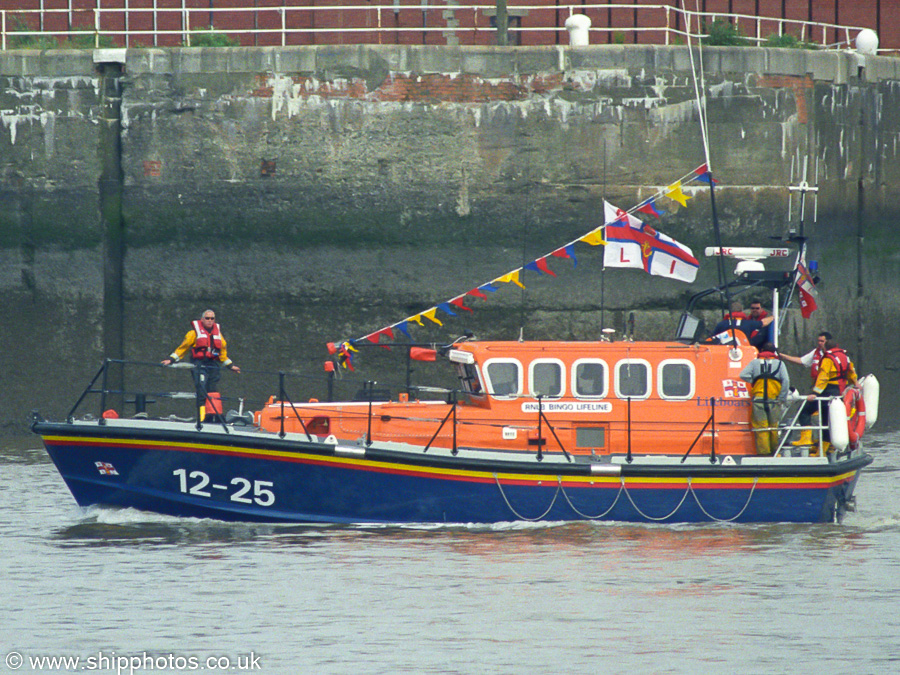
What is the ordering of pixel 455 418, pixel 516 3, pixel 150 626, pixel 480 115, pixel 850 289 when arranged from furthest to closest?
1. pixel 516 3
2. pixel 850 289
3. pixel 480 115
4. pixel 455 418
5. pixel 150 626

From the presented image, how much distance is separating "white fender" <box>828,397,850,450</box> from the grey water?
2.85ft

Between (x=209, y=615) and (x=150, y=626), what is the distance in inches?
17.9

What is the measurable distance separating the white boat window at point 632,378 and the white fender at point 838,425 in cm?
169

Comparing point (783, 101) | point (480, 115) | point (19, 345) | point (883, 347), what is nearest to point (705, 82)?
point (783, 101)

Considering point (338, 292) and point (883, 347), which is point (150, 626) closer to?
point (338, 292)

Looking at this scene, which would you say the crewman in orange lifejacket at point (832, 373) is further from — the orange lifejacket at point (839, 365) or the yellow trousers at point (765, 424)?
the yellow trousers at point (765, 424)

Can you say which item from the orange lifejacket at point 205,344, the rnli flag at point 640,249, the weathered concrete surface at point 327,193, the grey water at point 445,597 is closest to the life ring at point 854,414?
the grey water at point 445,597

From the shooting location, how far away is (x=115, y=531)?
12500 millimetres

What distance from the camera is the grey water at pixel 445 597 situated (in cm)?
899

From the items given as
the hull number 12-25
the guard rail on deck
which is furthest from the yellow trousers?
the guard rail on deck

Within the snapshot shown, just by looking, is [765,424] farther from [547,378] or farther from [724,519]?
[547,378]

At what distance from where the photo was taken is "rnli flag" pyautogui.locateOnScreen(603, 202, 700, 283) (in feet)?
43.8

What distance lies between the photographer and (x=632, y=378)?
12.6m

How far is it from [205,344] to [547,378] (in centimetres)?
349
